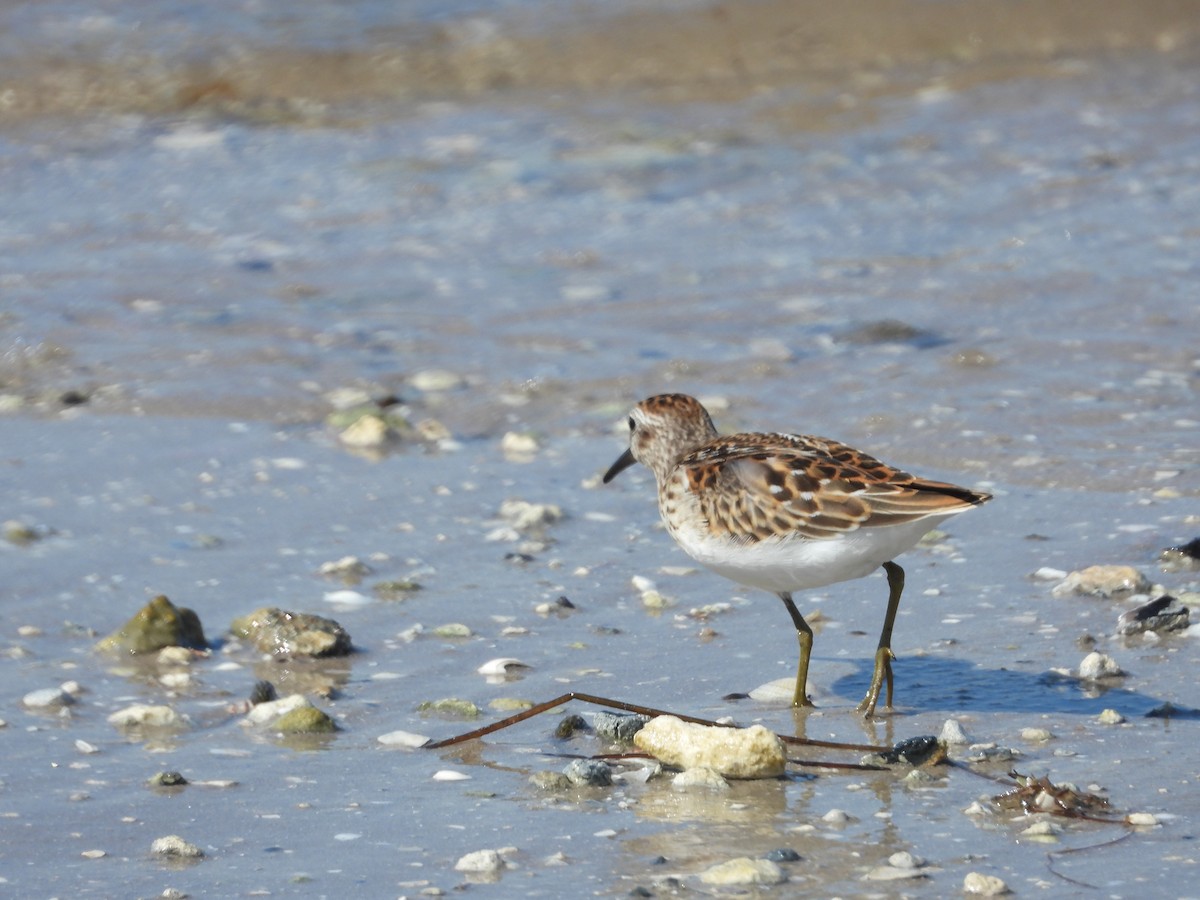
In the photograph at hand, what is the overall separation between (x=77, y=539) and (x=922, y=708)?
3259 millimetres

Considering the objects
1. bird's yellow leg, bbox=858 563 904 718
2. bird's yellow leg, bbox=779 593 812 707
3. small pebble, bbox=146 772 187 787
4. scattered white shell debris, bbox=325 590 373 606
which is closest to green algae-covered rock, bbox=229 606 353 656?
scattered white shell debris, bbox=325 590 373 606

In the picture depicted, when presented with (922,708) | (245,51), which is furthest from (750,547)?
(245,51)

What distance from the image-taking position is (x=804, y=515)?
15.9 feet

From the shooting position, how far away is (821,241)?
10094 millimetres

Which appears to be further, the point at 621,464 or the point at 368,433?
the point at 368,433

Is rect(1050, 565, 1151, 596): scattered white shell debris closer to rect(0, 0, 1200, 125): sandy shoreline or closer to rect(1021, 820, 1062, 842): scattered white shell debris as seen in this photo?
rect(1021, 820, 1062, 842): scattered white shell debris

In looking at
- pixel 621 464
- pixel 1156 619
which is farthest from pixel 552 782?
pixel 621 464

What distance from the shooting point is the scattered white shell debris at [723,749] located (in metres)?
4.27

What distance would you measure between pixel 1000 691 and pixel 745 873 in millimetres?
1529

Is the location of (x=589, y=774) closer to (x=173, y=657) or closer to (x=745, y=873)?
(x=745, y=873)

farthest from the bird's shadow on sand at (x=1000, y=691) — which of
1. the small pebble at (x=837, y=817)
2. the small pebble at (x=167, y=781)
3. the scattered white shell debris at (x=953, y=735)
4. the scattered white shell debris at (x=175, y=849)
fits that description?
the scattered white shell debris at (x=175, y=849)

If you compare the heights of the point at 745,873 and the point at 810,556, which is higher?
the point at 810,556

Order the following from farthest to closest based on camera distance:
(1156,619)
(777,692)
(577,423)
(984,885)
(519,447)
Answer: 1. (577,423)
2. (519,447)
3. (1156,619)
4. (777,692)
5. (984,885)

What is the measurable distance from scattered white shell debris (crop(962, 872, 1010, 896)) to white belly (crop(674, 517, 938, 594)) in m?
1.33
